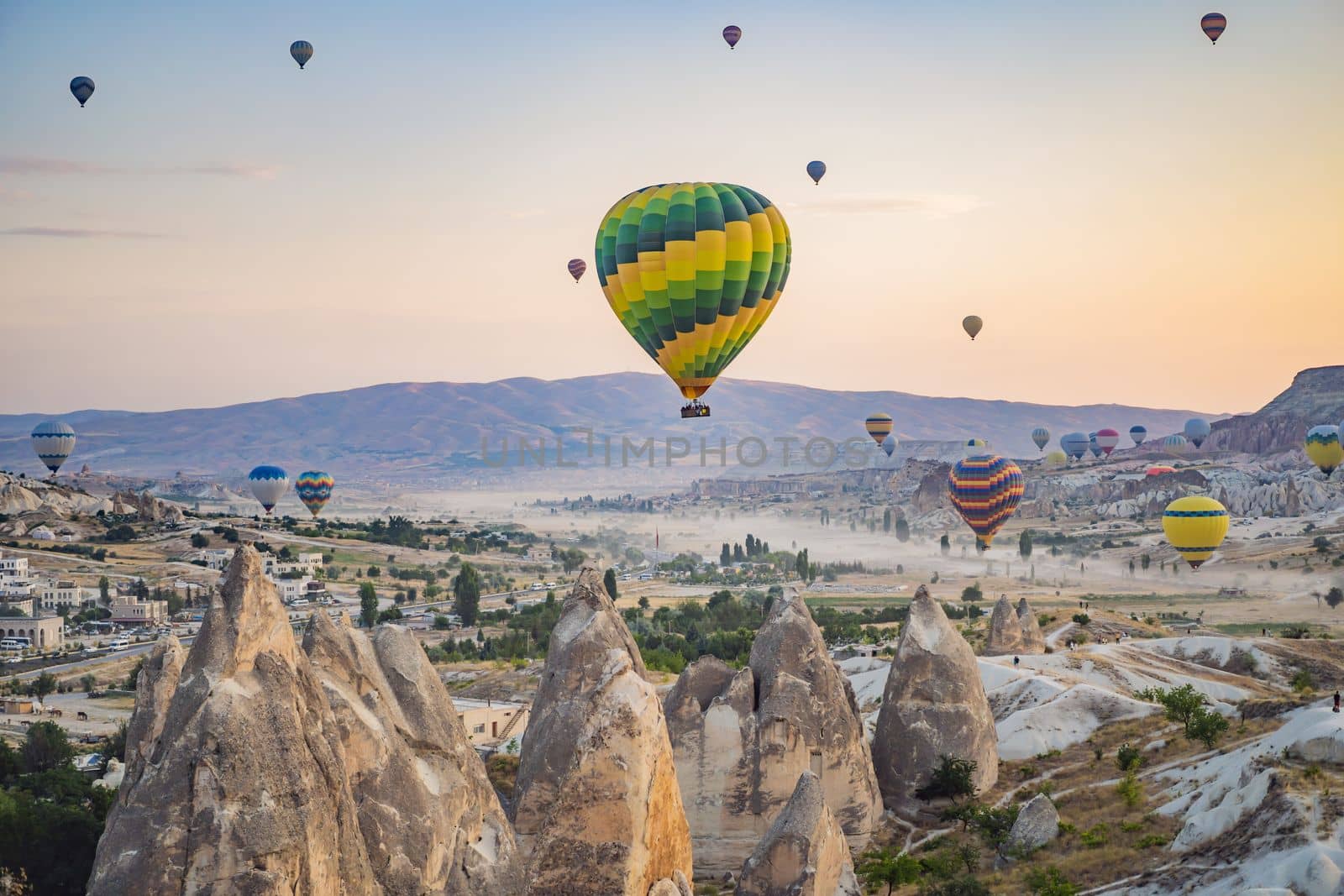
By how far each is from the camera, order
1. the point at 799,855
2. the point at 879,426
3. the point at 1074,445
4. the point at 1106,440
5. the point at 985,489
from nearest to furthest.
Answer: the point at 799,855 < the point at 985,489 < the point at 879,426 < the point at 1106,440 < the point at 1074,445

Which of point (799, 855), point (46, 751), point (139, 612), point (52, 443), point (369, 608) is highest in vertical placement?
point (52, 443)

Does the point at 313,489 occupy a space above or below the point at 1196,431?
below

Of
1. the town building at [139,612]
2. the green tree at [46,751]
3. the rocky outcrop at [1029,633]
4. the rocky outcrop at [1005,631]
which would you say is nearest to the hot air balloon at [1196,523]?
the rocky outcrop at [1029,633]

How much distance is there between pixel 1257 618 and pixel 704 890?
65.8 meters

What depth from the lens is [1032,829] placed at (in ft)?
88.5

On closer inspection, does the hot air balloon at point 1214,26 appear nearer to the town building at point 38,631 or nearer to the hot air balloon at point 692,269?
the hot air balloon at point 692,269

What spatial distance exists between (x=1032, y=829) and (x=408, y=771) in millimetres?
12231

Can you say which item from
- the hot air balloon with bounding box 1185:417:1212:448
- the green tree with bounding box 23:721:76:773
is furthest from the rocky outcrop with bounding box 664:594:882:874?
the hot air balloon with bounding box 1185:417:1212:448

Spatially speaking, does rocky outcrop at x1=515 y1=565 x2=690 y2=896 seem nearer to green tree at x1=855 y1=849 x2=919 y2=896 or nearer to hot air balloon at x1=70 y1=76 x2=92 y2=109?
green tree at x1=855 y1=849 x2=919 y2=896

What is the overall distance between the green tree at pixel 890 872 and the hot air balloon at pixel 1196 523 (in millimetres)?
47394

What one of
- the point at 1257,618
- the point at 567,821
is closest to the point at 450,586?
the point at 1257,618

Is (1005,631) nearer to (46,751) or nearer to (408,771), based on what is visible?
(46,751)

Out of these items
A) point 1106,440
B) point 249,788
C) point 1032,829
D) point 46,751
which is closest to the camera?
point 249,788

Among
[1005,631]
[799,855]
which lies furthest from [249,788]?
[1005,631]
